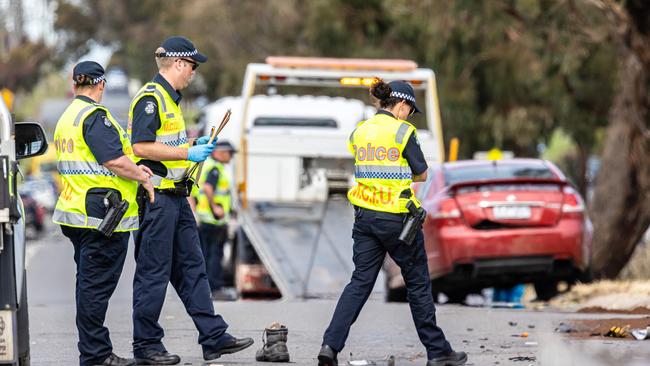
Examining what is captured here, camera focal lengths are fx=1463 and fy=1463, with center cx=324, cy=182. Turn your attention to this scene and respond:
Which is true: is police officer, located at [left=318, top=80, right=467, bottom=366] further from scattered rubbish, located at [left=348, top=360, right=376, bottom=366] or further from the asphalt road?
the asphalt road

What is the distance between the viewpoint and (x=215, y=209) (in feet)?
53.3

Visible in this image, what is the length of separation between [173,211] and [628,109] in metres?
13.2

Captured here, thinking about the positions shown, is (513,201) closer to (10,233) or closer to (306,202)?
(306,202)

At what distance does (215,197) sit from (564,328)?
6142 millimetres

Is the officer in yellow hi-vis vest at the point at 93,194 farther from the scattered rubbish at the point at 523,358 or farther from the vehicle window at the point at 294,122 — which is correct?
the vehicle window at the point at 294,122

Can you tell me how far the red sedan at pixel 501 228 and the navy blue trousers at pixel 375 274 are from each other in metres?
5.27

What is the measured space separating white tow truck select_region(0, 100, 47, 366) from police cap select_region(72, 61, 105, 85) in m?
0.57

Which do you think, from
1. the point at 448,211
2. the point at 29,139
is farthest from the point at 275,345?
the point at 448,211

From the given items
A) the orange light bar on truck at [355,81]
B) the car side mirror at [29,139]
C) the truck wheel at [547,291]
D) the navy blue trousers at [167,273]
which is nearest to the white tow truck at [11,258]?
the car side mirror at [29,139]

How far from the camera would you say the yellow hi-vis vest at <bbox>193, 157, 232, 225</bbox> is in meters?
16.3

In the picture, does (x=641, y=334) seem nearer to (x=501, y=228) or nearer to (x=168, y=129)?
(x=168, y=129)

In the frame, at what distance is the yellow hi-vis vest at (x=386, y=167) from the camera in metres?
8.58

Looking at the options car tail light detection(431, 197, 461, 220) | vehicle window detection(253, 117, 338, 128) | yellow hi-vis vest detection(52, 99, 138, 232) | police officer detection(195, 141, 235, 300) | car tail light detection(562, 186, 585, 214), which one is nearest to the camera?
yellow hi-vis vest detection(52, 99, 138, 232)

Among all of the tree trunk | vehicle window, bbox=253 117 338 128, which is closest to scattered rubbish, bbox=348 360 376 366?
vehicle window, bbox=253 117 338 128
